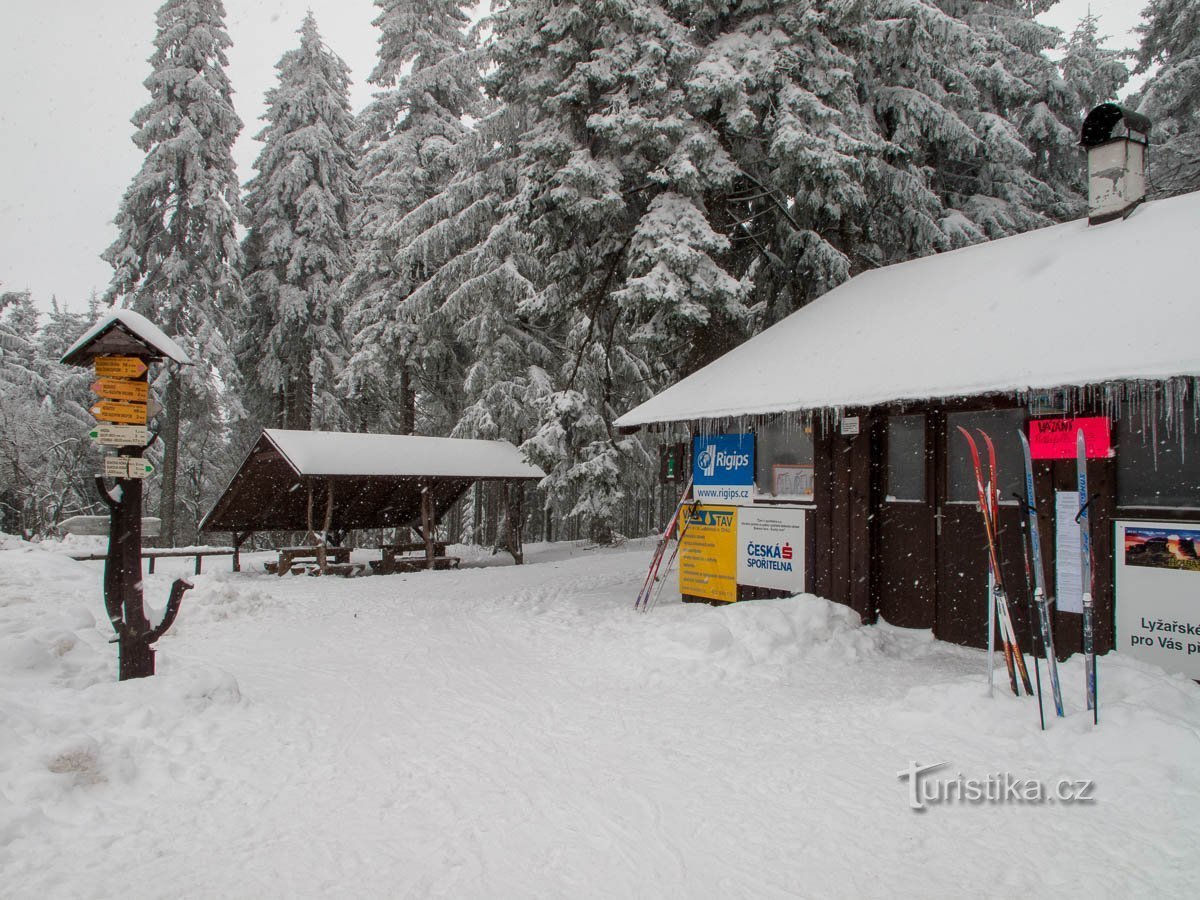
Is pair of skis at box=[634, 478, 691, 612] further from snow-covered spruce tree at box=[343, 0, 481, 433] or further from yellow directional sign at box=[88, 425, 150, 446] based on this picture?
snow-covered spruce tree at box=[343, 0, 481, 433]

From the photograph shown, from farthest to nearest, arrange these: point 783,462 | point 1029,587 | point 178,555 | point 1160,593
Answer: point 178,555 < point 783,462 < point 1029,587 < point 1160,593

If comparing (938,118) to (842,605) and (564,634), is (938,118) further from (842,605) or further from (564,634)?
(564,634)

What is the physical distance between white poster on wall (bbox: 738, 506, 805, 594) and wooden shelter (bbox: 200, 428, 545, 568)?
8406 millimetres

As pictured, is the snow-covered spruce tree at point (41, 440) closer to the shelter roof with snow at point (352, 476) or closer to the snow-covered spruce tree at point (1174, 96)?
the shelter roof with snow at point (352, 476)

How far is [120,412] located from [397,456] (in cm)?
1029

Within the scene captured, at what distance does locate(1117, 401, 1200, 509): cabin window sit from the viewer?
605cm

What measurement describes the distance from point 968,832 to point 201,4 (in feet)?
87.1

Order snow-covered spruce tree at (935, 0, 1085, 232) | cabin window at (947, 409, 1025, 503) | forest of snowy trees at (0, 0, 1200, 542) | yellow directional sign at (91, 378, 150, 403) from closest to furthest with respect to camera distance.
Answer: yellow directional sign at (91, 378, 150, 403), cabin window at (947, 409, 1025, 503), forest of snowy trees at (0, 0, 1200, 542), snow-covered spruce tree at (935, 0, 1085, 232)

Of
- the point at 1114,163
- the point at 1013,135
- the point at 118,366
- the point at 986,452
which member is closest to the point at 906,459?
the point at 986,452

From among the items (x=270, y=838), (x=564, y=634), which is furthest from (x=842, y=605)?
(x=270, y=838)

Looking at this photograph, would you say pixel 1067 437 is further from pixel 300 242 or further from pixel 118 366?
pixel 300 242

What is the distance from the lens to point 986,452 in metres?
7.67

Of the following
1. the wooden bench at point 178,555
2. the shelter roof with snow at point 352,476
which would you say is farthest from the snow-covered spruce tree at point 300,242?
the shelter roof with snow at point 352,476

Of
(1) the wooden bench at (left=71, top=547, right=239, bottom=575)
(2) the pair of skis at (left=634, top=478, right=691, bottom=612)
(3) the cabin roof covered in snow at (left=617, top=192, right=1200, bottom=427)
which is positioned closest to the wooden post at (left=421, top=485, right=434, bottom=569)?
(1) the wooden bench at (left=71, top=547, right=239, bottom=575)
